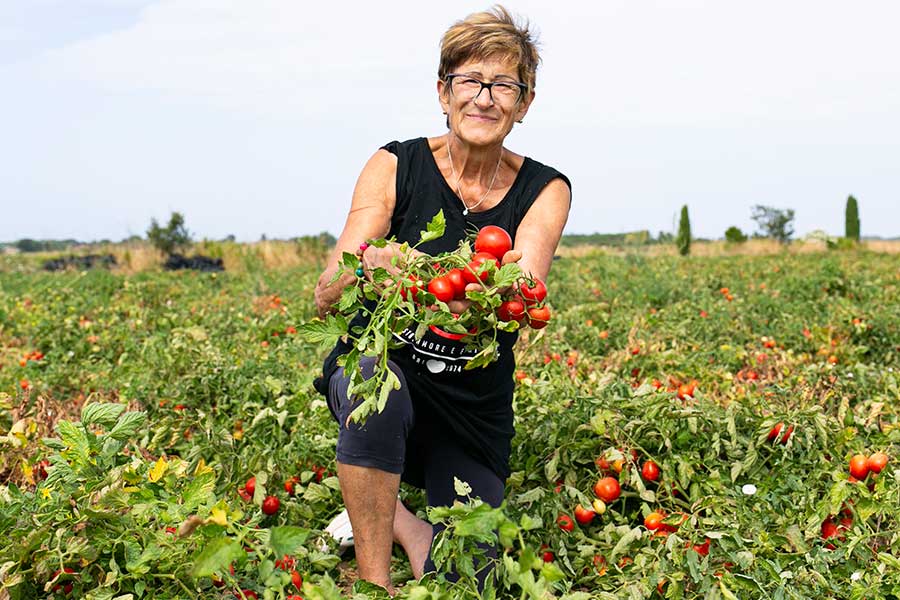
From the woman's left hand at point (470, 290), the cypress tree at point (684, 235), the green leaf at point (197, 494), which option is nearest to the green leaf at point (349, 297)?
the woman's left hand at point (470, 290)

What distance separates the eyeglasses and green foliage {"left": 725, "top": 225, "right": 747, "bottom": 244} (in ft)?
87.1

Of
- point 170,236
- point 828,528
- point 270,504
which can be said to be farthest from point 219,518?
point 170,236

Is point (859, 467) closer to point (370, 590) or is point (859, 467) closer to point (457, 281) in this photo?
point (457, 281)

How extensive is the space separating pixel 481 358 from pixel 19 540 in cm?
105

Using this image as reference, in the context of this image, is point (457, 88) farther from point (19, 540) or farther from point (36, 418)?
point (36, 418)

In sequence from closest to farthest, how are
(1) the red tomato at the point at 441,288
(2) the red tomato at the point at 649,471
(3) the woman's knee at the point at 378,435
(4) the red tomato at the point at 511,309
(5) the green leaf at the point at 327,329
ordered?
Result: 1. (5) the green leaf at the point at 327,329
2. (1) the red tomato at the point at 441,288
3. (4) the red tomato at the point at 511,309
4. (3) the woman's knee at the point at 378,435
5. (2) the red tomato at the point at 649,471

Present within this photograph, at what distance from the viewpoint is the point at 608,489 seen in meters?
2.62

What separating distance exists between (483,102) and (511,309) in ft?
2.40

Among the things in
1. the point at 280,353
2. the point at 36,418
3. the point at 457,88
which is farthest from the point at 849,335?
the point at 36,418

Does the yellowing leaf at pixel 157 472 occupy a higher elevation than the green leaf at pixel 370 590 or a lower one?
higher

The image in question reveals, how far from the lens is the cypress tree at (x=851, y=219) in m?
29.9

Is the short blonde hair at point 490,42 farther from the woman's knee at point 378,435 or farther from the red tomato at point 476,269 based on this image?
the woman's knee at point 378,435

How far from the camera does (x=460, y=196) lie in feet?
8.51

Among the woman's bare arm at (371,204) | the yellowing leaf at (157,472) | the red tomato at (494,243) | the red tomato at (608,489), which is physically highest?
the woman's bare arm at (371,204)
